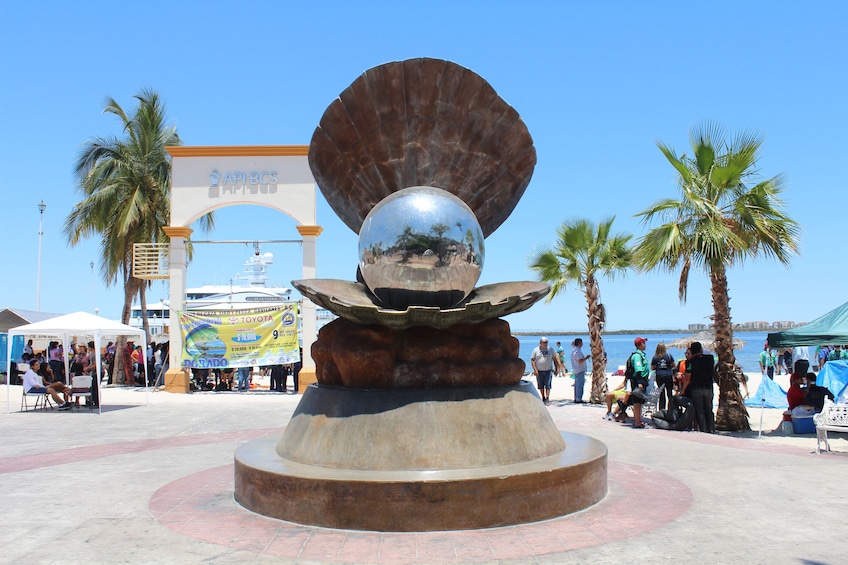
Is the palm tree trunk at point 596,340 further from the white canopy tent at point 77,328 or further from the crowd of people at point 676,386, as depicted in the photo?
the white canopy tent at point 77,328

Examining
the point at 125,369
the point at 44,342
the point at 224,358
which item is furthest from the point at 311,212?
the point at 44,342

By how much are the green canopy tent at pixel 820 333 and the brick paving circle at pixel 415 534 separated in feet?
21.3

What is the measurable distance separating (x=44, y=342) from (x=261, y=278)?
17.7 m

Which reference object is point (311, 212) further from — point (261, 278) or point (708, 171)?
point (261, 278)

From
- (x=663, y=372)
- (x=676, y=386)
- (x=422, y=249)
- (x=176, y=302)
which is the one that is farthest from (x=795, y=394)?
(x=176, y=302)

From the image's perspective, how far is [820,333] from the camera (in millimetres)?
12141

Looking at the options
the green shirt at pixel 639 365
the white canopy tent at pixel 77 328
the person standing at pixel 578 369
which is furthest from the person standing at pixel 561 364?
the white canopy tent at pixel 77 328

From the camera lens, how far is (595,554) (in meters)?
5.18

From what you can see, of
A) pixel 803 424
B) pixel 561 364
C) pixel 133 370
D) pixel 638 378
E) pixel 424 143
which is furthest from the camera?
pixel 561 364

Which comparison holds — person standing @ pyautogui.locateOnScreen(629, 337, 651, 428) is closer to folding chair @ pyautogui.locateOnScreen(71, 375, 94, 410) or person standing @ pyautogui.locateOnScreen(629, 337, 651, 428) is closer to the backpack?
the backpack

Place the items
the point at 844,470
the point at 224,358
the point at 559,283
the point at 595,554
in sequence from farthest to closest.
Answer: the point at 224,358 → the point at 559,283 → the point at 844,470 → the point at 595,554

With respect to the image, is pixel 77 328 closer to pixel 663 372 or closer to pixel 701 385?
pixel 663 372

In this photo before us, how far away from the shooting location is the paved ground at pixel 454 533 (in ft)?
17.1

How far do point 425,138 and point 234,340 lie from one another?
603 inches
